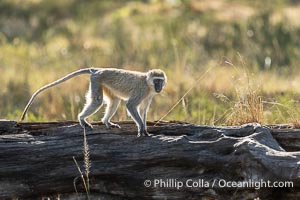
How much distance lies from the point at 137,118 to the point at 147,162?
0.61 meters

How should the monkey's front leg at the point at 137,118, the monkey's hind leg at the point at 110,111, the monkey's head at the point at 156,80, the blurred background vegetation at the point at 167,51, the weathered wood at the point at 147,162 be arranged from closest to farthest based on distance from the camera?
the weathered wood at the point at 147,162, the monkey's front leg at the point at 137,118, the monkey's hind leg at the point at 110,111, the monkey's head at the point at 156,80, the blurred background vegetation at the point at 167,51

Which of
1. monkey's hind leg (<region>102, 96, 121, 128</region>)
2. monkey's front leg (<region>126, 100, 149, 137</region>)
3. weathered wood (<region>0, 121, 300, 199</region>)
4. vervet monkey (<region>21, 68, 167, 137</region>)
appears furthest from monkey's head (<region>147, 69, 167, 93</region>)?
weathered wood (<region>0, 121, 300, 199</region>)

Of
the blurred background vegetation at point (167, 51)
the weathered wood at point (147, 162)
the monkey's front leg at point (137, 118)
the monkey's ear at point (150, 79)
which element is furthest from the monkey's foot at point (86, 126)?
the blurred background vegetation at point (167, 51)

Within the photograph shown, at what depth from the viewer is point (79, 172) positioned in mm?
6711

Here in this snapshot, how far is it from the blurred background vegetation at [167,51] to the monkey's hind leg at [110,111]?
3.86 ft

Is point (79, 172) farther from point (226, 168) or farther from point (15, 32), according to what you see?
point (15, 32)

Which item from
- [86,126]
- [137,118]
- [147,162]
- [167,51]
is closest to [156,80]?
[137,118]

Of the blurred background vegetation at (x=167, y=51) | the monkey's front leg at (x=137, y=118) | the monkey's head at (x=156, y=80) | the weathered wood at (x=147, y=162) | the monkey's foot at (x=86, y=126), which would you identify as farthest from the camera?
the blurred background vegetation at (x=167, y=51)

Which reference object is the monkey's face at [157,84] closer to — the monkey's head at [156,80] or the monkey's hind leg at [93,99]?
the monkey's head at [156,80]

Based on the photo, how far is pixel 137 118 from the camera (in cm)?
720

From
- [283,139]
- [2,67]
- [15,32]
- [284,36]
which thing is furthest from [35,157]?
[15,32]

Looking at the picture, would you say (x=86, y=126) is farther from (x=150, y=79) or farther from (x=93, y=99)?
(x=150, y=79)

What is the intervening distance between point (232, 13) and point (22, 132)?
13548 mm

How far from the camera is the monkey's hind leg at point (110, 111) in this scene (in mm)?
7330
